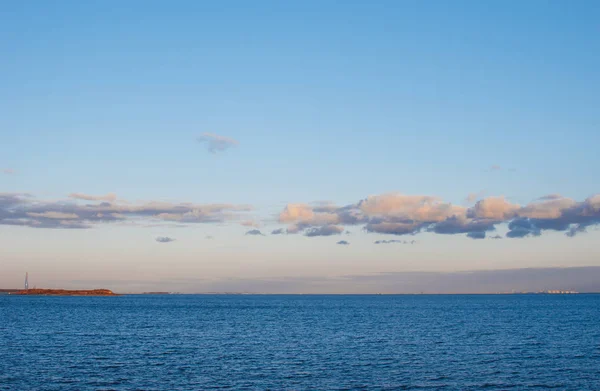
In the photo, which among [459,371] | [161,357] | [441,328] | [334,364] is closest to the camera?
[459,371]

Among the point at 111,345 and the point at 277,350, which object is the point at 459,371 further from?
the point at 111,345

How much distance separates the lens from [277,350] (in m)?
68.6

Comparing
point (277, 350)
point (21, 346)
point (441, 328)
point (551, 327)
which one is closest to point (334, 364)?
point (277, 350)

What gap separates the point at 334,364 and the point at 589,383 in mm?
22252

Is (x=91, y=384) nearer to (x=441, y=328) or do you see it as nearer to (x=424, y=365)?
(x=424, y=365)

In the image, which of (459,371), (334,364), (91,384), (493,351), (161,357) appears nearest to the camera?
(91,384)

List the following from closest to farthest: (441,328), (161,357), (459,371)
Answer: (459,371), (161,357), (441,328)

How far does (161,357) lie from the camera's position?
61188mm

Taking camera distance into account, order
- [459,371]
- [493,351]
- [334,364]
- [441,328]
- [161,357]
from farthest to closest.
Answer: [441,328], [493,351], [161,357], [334,364], [459,371]

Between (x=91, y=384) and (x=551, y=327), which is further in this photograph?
(x=551, y=327)

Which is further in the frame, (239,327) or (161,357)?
(239,327)

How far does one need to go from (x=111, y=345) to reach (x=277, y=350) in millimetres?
20465

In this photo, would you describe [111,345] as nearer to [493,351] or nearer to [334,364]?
[334,364]

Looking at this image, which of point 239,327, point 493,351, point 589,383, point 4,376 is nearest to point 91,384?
point 4,376
